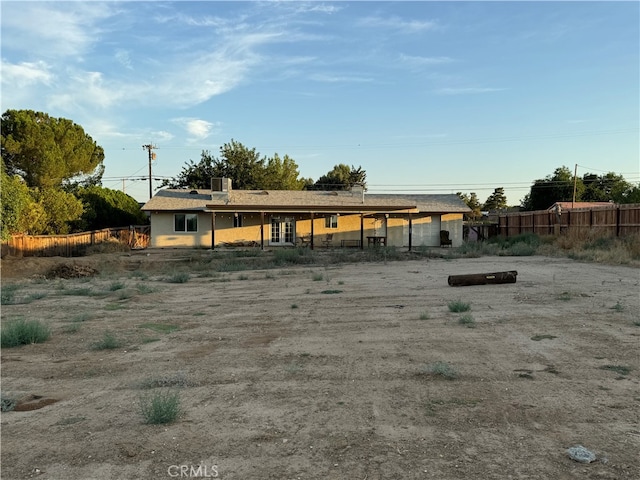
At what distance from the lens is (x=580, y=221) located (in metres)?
26.9

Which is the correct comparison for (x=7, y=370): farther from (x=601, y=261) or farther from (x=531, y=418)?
(x=601, y=261)

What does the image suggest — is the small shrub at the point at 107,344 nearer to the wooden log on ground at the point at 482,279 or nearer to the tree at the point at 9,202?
the wooden log on ground at the point at 482,279

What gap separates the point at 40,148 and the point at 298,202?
18738 millimetres

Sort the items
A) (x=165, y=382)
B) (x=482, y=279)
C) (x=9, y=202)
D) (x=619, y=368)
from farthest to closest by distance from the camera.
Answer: (x=9, y=202) < (x=482, y=279) < (x=619, y=368) < (x=165, y=382)

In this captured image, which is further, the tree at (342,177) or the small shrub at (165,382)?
the tree at (342,177)

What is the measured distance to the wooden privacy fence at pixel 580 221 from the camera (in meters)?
23.0

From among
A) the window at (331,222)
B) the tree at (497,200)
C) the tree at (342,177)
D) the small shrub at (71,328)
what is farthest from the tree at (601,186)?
the small shrub at (71,328)

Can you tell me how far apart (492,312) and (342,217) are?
2319 cm

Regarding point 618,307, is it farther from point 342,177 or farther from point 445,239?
point 342,177

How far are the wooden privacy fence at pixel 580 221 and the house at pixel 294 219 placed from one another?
5.06m

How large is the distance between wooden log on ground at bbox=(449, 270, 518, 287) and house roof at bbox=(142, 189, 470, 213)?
16154 millimetres

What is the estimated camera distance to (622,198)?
5150 cm

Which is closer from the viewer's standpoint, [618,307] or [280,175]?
[618,307]

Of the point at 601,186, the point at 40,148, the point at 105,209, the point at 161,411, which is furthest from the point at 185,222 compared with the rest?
the point at 601,186
